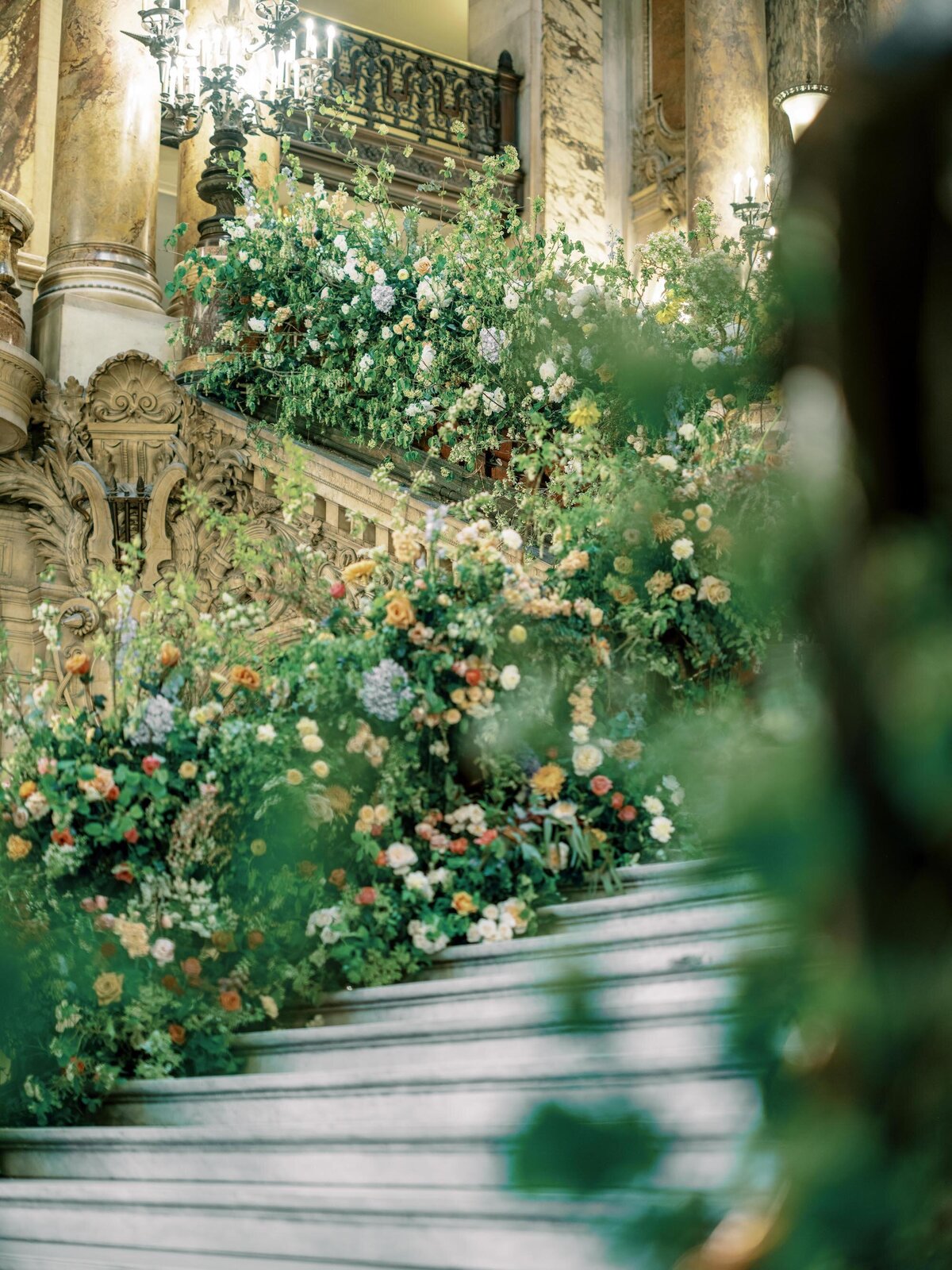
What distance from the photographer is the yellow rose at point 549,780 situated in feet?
15.5

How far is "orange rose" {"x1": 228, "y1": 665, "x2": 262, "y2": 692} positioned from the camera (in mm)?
4809

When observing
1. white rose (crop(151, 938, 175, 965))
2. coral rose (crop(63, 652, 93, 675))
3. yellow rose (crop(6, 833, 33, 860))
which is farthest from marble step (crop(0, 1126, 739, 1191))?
coral rose (crop(63, 652, 93, 675))

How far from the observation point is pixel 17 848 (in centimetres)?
438

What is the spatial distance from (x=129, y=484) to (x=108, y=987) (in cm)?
435

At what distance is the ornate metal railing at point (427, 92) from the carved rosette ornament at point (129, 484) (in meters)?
8.01

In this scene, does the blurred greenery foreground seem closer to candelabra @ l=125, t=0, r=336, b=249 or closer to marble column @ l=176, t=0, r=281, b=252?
candelabra @ l=125, t=0, r=336, b=249

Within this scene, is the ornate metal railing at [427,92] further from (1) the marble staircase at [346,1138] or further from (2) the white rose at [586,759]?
(1) the marble staircase at [346,1138]

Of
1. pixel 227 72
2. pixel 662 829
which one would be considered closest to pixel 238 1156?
pixel 662 829

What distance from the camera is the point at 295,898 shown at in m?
4.45

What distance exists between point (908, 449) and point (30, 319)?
29.7ft

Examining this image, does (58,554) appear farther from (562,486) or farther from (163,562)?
(562,486)

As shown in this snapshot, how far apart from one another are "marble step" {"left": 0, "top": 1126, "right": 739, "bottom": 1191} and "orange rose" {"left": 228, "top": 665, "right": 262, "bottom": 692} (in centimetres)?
146

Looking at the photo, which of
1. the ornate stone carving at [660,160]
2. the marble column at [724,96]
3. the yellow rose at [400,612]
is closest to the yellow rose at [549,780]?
the yellow rose at [400,612]

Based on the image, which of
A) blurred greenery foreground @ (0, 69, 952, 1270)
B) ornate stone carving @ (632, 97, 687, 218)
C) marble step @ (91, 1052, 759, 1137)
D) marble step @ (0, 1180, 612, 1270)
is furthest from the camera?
ornate stone carving @ (632, 97, 687, 218)
